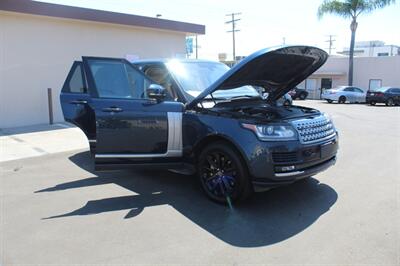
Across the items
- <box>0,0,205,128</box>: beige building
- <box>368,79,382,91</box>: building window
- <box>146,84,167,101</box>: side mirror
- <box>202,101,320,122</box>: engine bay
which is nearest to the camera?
<box>202,101,320,122</box>: engine bay

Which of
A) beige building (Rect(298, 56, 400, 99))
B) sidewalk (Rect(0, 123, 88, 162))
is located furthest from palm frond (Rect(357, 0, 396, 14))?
sidewalk (Rect(0, 123, 88, 162))

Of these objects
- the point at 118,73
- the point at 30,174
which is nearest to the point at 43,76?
the point at 30,174

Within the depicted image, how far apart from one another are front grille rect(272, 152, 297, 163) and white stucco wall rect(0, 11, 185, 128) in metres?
9.63

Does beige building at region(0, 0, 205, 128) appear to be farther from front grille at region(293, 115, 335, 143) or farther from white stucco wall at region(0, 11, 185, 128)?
front grille at region(293, 115, 335, 143)

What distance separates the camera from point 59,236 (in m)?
3.81

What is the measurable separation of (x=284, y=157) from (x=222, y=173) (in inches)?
32.6

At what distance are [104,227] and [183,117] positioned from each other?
70.5 inches

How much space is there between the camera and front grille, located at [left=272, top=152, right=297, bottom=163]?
13.7ft

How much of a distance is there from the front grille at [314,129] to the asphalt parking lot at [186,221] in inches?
33.0

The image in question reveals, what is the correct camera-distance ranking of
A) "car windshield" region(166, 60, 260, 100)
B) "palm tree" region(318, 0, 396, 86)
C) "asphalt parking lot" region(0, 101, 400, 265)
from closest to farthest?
"asphalt parking lot" region(0, 101, 400, 265) < "car windshield" region(166, 60, 260, 100) < "palm tree" region(318, 0, 396, 86)

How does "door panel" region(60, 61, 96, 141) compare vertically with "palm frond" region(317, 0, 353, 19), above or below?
below

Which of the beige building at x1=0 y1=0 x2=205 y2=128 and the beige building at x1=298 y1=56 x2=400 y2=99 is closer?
the beige building at x1=0 y1=0 x2=205 y2=128

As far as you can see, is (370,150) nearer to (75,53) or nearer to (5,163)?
(5,163)

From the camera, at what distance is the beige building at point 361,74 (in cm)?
3247
